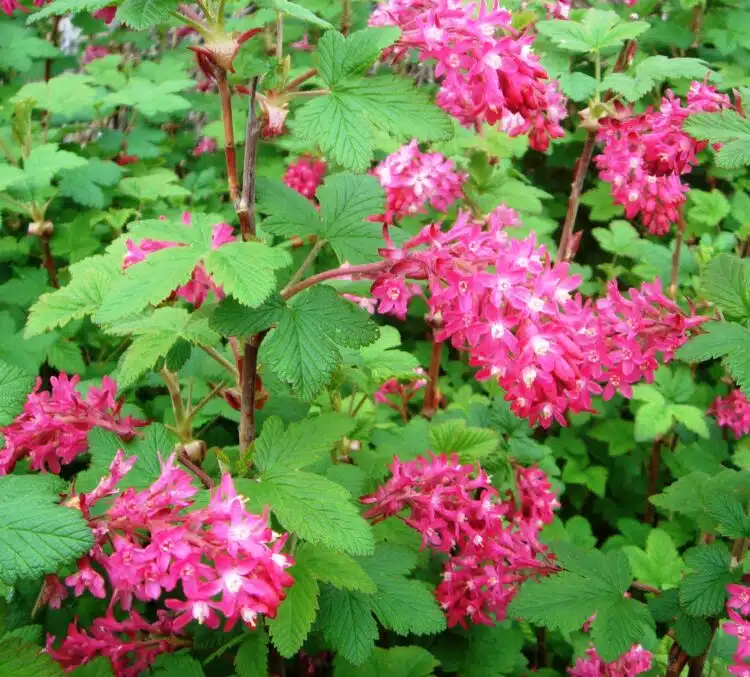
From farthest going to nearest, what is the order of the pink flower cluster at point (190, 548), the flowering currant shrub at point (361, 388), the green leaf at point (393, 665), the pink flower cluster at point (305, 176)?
the pink flower cluster at point (305, 176) < the green leaf at point (393, 665) < the flowering currant shrub at point (361, 388) < the pink flower cluster at point (190, 548)

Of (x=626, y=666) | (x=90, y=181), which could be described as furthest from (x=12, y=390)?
(x=90, y=181)

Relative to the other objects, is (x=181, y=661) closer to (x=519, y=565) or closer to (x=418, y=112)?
(x=519, y=565)

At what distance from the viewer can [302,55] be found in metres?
4.09

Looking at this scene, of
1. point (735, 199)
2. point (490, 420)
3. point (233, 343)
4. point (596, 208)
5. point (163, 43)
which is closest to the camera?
point (233, 343)

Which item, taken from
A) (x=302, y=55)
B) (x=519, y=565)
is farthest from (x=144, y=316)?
(x=302, y=55)

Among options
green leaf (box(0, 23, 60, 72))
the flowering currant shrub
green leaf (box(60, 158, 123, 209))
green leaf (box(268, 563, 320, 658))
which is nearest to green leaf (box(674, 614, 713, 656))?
the flowering currant shrub

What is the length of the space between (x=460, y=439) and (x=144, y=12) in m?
1.41

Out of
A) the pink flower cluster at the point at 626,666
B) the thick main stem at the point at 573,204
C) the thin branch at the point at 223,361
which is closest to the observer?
the thin branch at the point at 223,361

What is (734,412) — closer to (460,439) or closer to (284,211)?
(460,439)

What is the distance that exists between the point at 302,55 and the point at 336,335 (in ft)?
10.1

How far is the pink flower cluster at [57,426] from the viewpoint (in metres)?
1.61

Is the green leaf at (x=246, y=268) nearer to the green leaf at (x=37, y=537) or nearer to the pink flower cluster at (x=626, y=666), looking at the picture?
the green leaf at (x=37, y=537)

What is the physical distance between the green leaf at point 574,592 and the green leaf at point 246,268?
40.7 inches

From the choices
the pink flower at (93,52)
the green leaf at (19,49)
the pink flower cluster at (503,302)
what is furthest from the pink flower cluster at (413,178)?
the pink flower at (93,52)
